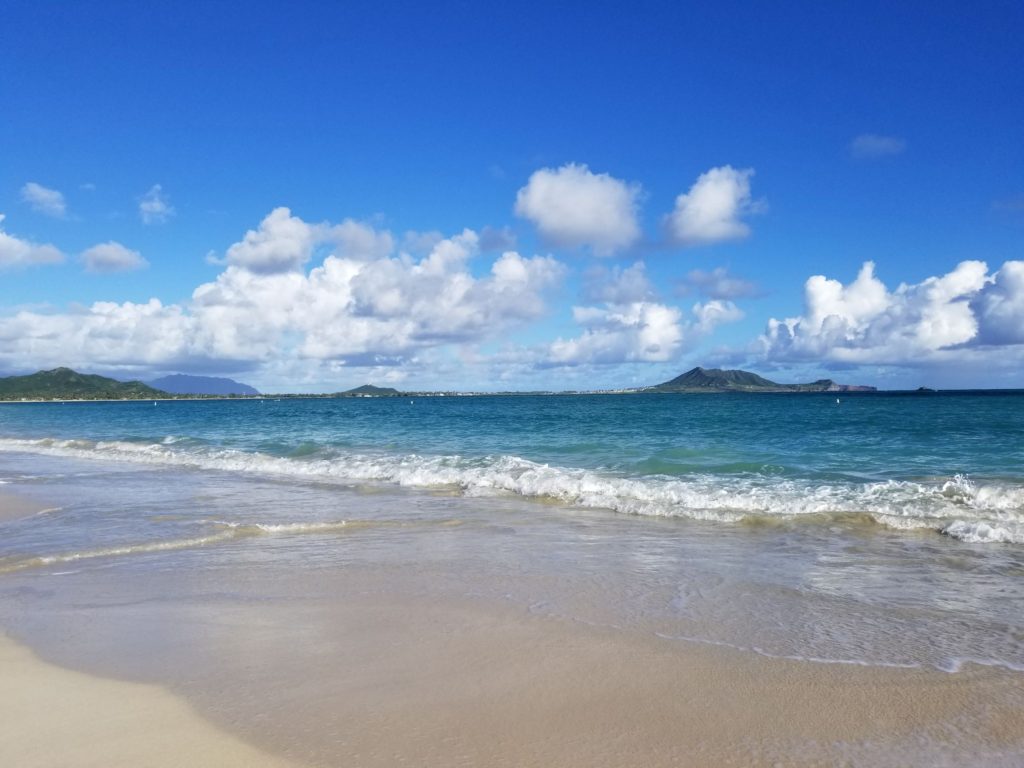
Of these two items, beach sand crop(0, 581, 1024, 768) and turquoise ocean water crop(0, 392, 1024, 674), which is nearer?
beach sand crop(0, 581, 1024, 768)

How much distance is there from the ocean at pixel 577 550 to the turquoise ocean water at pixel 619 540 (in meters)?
0.05

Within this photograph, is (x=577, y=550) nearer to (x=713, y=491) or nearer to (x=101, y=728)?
(x=713, y=491)

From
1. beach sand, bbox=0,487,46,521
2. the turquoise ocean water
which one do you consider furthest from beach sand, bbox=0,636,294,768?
beach sand, bbox=0,487,46,521

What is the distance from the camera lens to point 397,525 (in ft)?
42.3

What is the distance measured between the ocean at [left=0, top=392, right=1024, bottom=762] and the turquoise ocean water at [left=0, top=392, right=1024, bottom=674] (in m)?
0.05

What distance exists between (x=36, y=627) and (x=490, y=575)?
4.81m

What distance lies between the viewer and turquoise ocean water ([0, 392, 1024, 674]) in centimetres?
712

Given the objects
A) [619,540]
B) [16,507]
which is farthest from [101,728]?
[16,507]

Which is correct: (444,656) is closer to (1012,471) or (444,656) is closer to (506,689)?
(506,689)

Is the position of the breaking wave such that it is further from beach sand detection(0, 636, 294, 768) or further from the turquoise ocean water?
beach sand detection(0, 636, 294, 768)

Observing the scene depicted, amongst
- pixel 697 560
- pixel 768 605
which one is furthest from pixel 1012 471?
pixel 768 605

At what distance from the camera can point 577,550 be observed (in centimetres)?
1055

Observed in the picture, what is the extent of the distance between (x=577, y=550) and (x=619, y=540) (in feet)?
3.52

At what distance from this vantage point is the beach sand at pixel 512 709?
4379 millimetres
